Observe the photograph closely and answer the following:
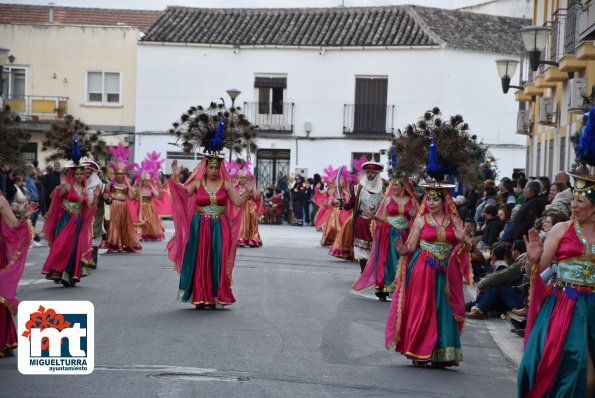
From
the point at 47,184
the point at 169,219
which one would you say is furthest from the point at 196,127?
the point at 169,219

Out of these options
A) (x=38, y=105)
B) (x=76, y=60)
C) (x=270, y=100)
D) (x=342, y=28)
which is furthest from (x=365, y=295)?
(x=76, y=60)

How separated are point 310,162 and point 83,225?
30931mm

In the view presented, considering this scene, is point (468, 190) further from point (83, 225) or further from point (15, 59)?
point (15, 59)

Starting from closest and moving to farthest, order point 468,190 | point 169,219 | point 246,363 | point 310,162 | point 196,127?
1. point 246,363
2. point 196,127
3. point 468,190
4. point 169,219
5. point 310,162

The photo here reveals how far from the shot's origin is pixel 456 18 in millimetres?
48875

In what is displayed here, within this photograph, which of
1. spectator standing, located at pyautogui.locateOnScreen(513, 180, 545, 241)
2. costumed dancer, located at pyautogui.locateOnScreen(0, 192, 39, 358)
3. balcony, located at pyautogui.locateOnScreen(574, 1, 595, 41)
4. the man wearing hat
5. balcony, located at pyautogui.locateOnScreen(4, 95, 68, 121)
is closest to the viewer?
costumed dancer, located at pyautogui.locateOnScreen(0, 192, 39, 358)

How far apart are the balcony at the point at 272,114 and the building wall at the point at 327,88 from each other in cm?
30

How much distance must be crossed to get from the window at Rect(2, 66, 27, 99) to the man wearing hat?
31.9 meters

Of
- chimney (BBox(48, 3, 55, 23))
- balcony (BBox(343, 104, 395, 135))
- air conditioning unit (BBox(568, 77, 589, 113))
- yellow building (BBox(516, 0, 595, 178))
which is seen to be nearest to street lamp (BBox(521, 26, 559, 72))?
yellow building (BBox(516, 0, 595, 178))

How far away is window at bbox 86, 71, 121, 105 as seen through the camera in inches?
1919

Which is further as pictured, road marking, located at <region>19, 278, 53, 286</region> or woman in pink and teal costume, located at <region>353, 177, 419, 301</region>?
road marking, located at <region>19, 278, 53, 286</region>

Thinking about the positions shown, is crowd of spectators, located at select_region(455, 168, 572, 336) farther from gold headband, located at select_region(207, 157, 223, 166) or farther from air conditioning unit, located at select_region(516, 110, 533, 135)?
air conditioning unit, located at select_region(516, 110, 533, 135)

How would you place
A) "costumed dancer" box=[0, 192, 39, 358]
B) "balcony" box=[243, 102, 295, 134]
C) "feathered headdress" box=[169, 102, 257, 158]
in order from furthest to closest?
"balcony" box=[243, 102, 295, 134], "feathered headdress" box=[169, 102, 257, 158], "costumed dancer" box=[0, 192, 39, 358]

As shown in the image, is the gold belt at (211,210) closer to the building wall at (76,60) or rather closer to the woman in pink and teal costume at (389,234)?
the woman in pink and teal costume at (389,234)
